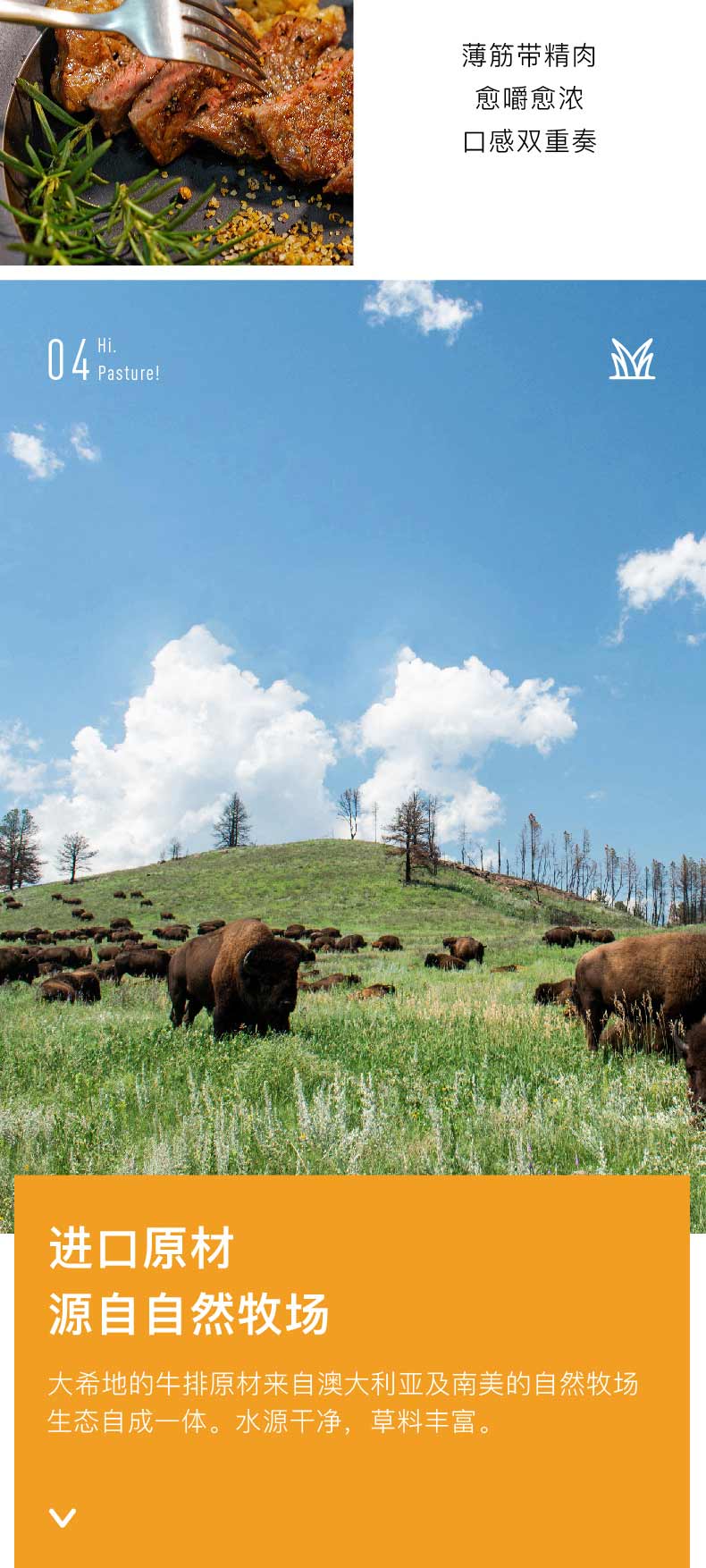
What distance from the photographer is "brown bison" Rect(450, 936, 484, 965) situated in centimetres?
1892

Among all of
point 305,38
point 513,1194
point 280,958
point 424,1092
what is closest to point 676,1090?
point 424,1092

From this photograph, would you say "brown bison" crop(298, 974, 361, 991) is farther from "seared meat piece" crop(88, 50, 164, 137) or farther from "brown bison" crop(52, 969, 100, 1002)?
"seared meat piece" crop(88, 50, 164, 137)

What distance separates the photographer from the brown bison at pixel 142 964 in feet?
64.0

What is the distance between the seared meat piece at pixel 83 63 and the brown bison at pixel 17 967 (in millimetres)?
16643

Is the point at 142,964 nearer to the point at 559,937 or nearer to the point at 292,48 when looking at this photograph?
the point at 559,937

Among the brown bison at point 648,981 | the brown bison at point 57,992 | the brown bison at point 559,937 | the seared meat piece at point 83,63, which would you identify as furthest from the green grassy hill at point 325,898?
the seared meat piece at point 83,63

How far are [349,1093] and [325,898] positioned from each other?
16622 mm

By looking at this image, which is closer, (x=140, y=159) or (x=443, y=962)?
(x=140, y=159)

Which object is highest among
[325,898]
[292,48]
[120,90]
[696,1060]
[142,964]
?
[292,48]

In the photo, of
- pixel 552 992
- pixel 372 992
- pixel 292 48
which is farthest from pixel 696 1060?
pixel 292 48

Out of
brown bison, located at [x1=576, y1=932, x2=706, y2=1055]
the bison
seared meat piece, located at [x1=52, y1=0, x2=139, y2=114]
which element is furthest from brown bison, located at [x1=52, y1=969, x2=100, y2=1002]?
seared meat piece, located at [x1=52, y1=0, x2=139, y2=114]

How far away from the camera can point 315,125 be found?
896cm

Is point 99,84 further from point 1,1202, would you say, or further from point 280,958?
point 1,1202

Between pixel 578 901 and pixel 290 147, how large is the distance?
17.6 meters
